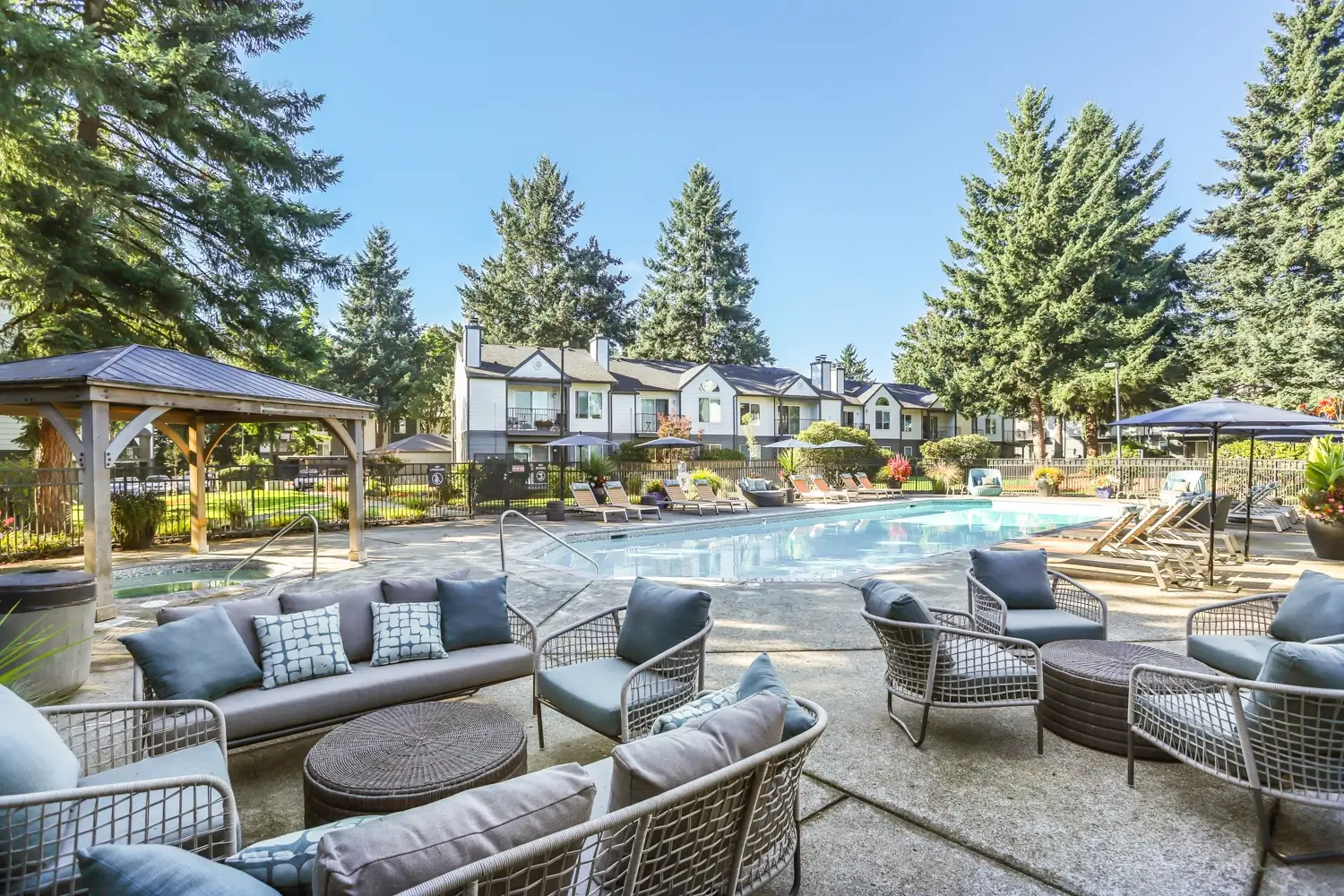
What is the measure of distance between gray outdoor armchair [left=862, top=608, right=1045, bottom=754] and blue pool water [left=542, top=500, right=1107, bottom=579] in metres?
4.83

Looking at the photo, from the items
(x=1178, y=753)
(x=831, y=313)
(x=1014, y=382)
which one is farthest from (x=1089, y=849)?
(x=831, y=313)

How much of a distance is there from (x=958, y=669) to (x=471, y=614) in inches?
120

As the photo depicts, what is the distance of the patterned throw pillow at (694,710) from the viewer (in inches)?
86.7

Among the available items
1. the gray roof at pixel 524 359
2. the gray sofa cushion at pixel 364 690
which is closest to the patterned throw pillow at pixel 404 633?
the gray sofa cushion at pixel 364 690

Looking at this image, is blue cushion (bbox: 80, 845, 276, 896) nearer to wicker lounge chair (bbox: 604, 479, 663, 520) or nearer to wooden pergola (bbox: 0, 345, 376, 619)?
wooden pergola (bbox: 0, 345, 376, 619)

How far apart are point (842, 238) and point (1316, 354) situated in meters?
18.3

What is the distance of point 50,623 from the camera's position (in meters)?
4.49

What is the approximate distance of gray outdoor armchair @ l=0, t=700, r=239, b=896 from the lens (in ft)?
6.18

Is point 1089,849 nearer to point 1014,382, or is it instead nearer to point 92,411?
point 92,411

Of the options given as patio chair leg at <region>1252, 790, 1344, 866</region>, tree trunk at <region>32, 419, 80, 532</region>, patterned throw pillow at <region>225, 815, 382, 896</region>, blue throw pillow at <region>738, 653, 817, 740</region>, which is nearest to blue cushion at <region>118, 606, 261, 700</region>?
patterned throw pillow at <region>225, 815, 382, 896</region>

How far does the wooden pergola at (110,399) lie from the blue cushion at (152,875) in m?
7.12

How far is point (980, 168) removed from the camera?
3366 centimetres

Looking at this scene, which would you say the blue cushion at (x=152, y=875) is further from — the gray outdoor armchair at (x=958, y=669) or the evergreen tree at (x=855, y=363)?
the evergreen tree at (x=855, y=363)

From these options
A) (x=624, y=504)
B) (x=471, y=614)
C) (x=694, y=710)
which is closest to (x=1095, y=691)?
(x=694, y=710)
